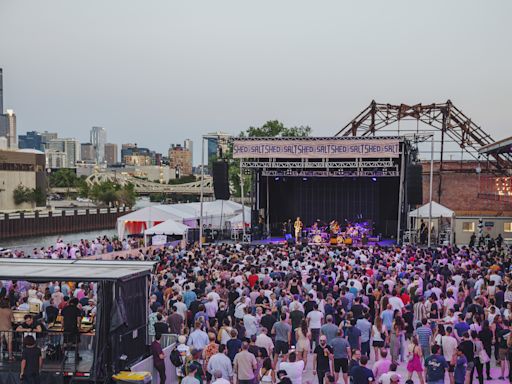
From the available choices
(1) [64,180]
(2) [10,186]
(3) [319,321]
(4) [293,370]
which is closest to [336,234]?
(3) [319,321]

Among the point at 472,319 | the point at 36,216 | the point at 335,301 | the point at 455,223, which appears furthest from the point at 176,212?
the point at 36,216

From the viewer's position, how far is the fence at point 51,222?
195 feet

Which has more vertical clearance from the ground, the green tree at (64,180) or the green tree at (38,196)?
the green tree at (64,180)

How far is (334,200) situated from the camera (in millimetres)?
36781

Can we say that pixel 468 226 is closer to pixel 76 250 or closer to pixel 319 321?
pixel 76 250

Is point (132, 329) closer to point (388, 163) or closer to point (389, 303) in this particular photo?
point (389, 303)

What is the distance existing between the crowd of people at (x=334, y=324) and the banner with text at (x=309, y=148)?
44.9ft

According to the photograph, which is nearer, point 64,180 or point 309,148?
point 309,148

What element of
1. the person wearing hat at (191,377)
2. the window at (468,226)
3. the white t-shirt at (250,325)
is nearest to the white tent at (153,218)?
the window at (468,226)

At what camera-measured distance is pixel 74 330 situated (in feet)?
32.0

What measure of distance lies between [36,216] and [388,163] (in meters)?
42.3

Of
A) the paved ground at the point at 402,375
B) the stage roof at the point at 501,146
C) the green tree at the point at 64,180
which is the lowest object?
the paved ground at the point at 402,375

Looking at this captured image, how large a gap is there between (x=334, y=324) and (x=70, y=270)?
4407 mm

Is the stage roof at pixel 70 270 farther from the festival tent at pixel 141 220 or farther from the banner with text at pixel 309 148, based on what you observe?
the festival tent at pixel 141 220
